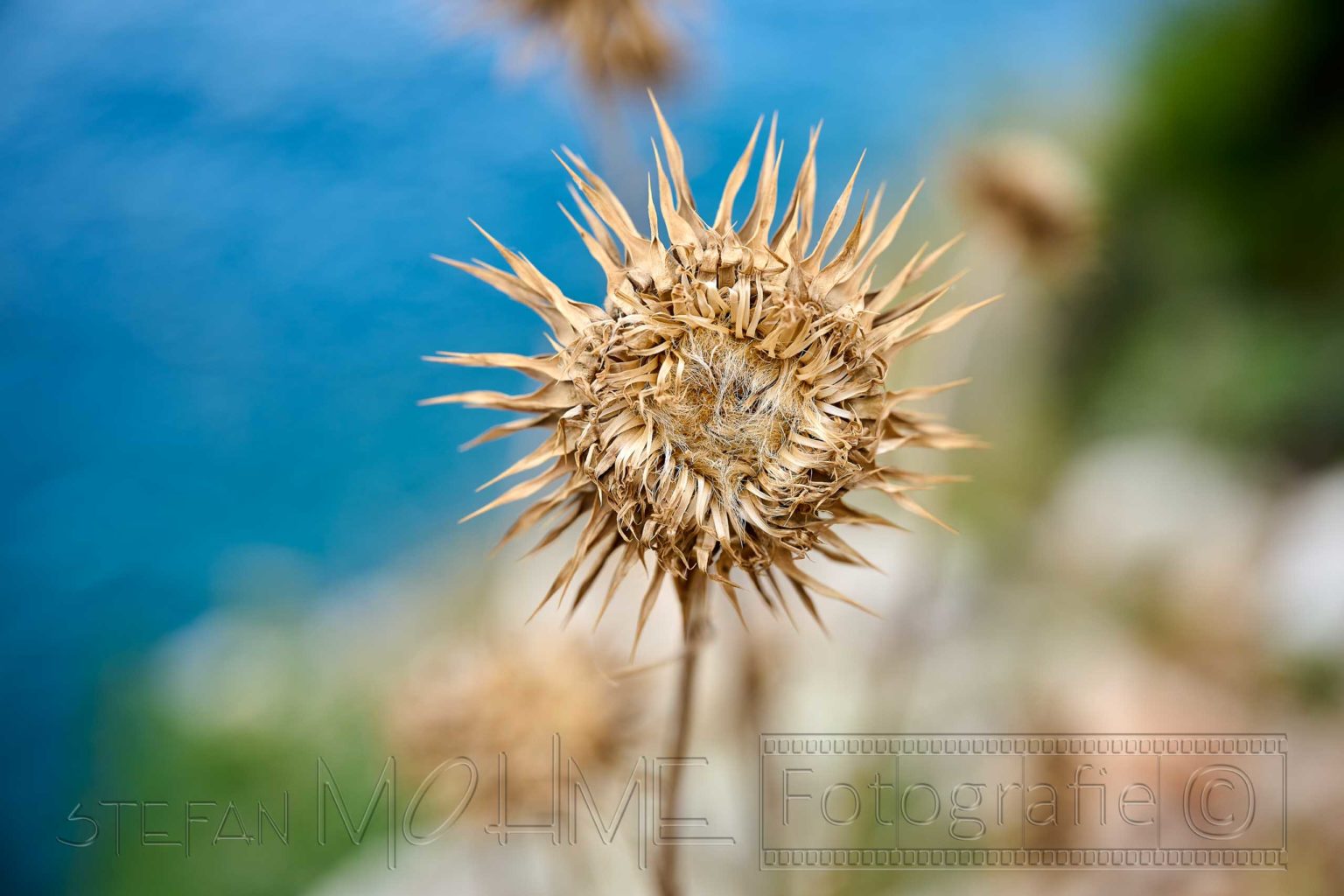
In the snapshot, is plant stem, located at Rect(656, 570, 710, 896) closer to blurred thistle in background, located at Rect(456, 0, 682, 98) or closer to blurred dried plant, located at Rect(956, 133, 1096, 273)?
blurred thistle in background, located at Rect(456, 0, 682, 98)

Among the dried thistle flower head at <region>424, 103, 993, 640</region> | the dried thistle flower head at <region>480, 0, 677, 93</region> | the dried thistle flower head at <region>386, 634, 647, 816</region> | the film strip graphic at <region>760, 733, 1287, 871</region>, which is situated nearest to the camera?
the dried thistle flower head at <region>424, 103, 993, 640</region>

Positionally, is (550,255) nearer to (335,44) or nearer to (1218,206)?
(335,44)

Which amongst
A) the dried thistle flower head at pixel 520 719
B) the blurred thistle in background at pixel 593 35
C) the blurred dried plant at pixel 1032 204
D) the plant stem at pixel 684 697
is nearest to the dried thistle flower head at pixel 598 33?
the blurred thistle in background at pixel 593 35

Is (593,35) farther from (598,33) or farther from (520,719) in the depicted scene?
(520,719)

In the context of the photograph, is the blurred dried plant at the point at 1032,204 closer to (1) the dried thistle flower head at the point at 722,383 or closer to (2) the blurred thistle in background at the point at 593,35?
(2) the blurred thistle in background at the point at 593,35

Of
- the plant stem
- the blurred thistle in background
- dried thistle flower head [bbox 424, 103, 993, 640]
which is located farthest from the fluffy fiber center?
the blurred thistle in background

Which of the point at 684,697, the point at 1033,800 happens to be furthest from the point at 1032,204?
the point at 1033,800
